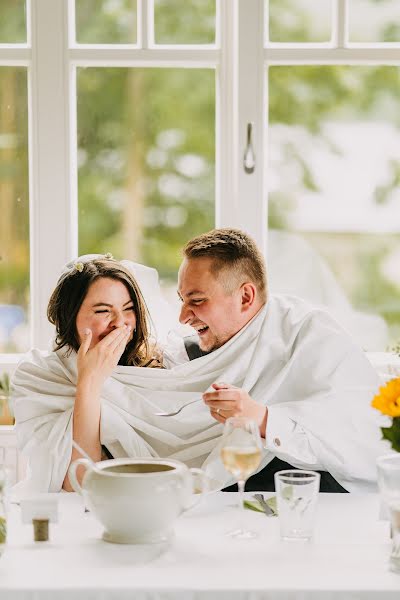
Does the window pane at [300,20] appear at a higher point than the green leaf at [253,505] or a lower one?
higher

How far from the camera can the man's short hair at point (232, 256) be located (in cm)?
241

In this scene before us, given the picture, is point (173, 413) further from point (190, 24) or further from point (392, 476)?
point (190, 24)

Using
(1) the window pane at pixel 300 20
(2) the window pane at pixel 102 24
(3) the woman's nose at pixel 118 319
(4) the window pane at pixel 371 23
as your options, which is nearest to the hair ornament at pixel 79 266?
(3) the woman's nose at pixel 118 319

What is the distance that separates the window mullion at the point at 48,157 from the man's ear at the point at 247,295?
1.08m

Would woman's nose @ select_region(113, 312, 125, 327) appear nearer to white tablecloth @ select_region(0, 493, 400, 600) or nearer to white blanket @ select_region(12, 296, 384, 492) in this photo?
white blanket @ select_region(12, 296, 384, 492)

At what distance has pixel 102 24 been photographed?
331 centimetres

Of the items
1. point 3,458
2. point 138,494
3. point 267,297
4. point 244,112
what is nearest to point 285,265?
point 244,112

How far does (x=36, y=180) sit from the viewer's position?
327cm

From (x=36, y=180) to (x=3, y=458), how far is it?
1.01m

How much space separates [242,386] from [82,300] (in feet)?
1.59

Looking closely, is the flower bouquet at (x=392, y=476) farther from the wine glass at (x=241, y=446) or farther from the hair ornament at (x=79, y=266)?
the hair ornament at (x=79, y=266)

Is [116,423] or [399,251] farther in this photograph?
[399,251]

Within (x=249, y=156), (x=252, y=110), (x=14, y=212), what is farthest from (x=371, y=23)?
(x=14, y=212)

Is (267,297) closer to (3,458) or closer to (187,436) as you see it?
(187,436)
